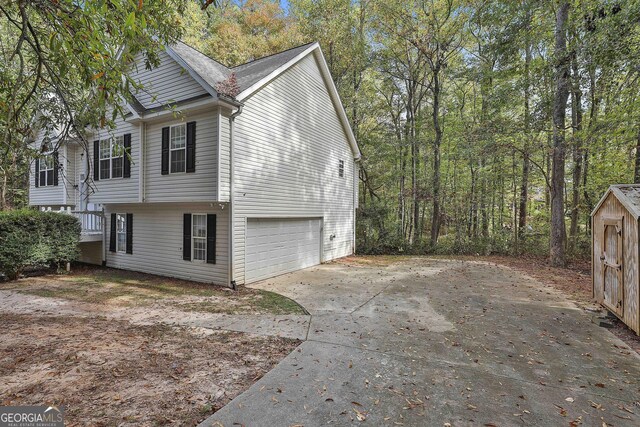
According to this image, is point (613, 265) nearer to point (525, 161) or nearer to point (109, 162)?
point (525, 161)

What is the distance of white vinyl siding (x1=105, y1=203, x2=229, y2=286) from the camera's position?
8.30 metres

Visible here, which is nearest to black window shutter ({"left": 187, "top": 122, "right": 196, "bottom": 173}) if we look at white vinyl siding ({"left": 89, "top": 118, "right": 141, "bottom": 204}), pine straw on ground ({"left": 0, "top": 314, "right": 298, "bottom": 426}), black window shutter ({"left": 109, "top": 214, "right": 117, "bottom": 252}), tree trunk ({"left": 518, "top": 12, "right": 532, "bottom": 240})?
white vinyl siding ({"left": 89, "top": 118, "right": 141, "bottom": 204})

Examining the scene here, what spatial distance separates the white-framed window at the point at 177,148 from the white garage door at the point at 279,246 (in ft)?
8.22

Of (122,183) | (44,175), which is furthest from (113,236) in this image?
(44,175)

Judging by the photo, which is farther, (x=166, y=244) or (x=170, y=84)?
(x=166, y=244)

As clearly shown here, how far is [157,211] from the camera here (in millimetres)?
9672

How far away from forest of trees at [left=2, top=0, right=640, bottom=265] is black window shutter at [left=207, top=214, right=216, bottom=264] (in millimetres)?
6546

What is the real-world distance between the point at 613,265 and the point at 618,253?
0.89 feet

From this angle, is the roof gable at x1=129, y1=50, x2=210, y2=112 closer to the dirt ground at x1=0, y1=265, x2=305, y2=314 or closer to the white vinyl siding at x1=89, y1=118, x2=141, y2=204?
the white vinyl siding at x1=89, y1=118, x2=141, y2=204

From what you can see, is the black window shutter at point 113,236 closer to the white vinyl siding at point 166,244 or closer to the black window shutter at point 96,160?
the white vinyl siding at point 166,244

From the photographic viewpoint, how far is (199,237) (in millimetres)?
8781

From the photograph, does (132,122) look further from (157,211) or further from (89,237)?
(89,237)

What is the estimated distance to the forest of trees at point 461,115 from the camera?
10.8 meters

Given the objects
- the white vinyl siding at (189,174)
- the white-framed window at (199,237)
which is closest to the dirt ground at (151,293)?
the white-framed window at (199,237)
